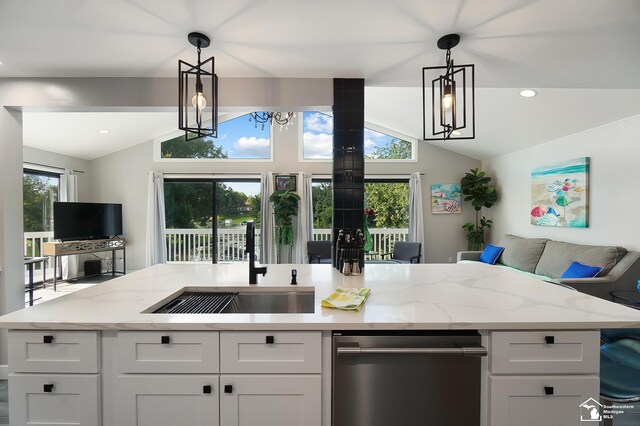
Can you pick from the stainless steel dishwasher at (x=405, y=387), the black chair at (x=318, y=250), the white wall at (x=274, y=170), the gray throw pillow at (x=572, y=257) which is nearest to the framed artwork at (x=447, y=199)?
the white wall at (x=274, y=170)

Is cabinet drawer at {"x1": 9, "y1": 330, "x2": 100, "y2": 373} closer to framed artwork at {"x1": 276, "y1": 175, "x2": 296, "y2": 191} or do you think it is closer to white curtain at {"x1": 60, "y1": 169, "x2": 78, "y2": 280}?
framed artwork at {"x1": 276, "y1": 175, "x2": 296, "y2": 191}

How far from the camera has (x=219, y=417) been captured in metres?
1.20

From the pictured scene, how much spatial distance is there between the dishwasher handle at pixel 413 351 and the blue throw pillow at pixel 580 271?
9.60 ft

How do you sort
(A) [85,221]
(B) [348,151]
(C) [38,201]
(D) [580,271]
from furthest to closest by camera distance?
(A) [85,221] < (C) [38,201] < (D) [580,271] < (B) [348,151]

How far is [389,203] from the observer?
6062mm

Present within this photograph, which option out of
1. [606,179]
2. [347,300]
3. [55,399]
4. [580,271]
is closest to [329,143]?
[606,179]

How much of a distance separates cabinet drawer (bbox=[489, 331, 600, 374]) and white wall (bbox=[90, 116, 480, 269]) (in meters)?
4.87

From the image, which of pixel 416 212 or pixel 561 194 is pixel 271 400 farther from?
pixel 416 212

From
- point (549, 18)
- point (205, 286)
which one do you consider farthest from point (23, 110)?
point (549, 18)

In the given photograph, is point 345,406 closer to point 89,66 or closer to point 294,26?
point 294,26

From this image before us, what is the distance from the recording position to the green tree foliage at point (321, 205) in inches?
233

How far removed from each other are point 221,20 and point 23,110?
6.07 ft

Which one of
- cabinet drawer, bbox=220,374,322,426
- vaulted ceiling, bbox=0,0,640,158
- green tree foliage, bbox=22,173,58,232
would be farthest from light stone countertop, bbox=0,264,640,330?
green tree foliage, bbox=22,173,58,232

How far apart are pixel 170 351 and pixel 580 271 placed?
3.95 metres
